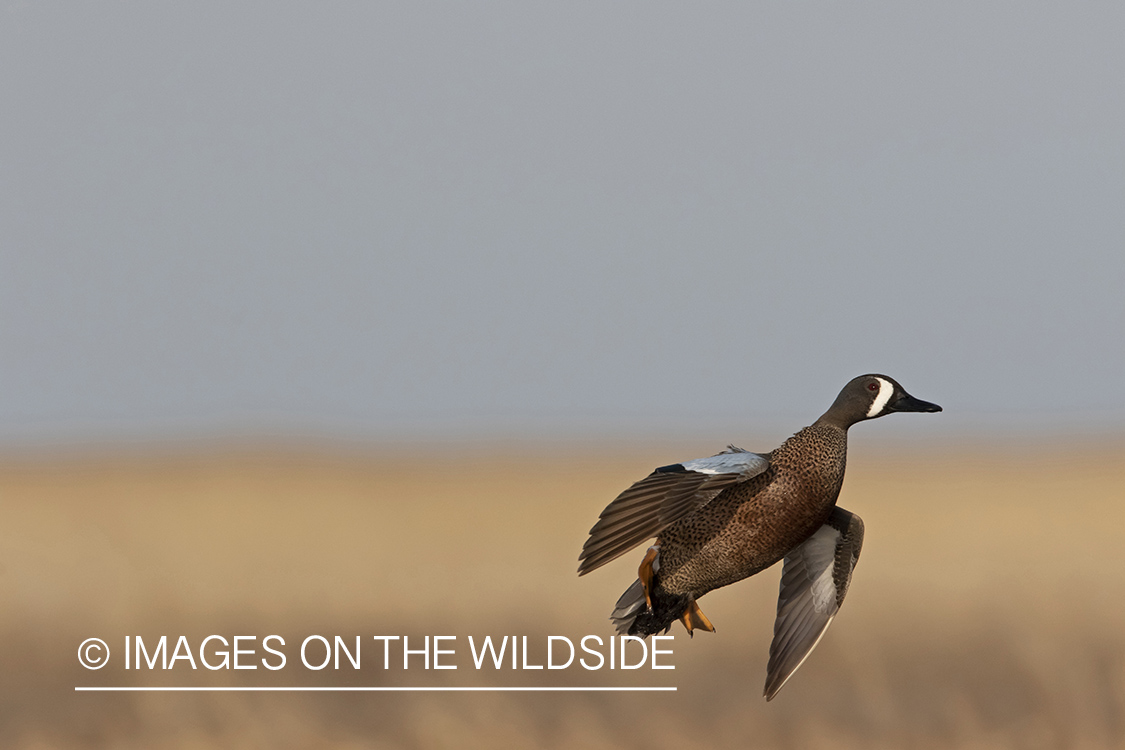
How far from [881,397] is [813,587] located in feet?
3.19

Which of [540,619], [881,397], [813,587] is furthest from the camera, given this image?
[540,619]

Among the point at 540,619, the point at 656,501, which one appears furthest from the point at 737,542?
the point at 540,619

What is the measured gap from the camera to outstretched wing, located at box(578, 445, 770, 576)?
3.04 metres

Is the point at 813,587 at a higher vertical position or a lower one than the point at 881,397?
lower

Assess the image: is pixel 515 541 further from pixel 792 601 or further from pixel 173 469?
pixel 792 601

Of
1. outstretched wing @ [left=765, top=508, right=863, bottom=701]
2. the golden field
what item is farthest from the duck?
the golden field

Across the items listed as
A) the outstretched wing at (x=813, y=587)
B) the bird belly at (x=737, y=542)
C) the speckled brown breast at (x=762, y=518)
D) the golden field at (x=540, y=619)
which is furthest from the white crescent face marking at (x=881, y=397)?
the golden field at (x=540, y=619)

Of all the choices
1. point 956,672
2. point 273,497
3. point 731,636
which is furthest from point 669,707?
point 273,497

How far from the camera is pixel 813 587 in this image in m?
4.23

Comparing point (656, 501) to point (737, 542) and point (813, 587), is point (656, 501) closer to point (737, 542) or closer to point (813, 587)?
point (737, 542)

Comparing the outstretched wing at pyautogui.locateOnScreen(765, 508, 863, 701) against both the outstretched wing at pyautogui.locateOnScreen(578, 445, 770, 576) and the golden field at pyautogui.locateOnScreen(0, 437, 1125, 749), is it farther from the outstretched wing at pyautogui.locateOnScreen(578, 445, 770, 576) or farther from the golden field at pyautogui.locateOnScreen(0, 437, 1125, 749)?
the golden field at pyautogui.locateOnScreen(0, 437, 1125, 749)

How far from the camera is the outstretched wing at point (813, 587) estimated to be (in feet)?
13.1

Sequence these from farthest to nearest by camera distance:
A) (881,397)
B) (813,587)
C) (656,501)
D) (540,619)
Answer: (540,619) < (813,587) < (881,397) < (656,501)

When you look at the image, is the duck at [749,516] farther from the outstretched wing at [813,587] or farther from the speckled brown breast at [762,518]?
the outstretched wing at [813,587]
